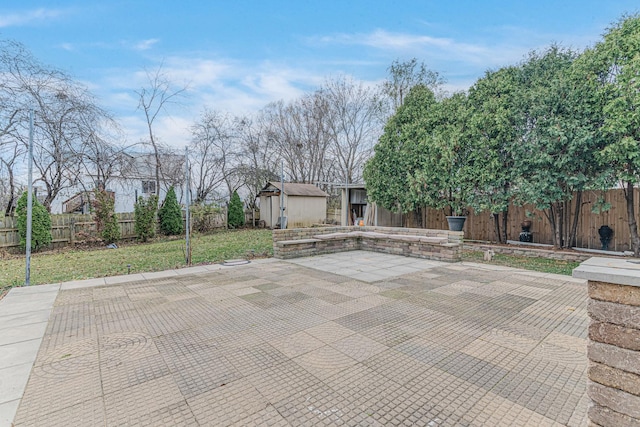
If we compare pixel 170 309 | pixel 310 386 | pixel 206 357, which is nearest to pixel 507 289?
pixel 310 386

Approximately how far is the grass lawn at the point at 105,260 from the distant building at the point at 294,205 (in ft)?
16.7

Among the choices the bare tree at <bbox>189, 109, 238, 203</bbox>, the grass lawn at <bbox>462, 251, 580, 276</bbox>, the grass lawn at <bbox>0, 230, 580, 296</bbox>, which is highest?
the bare tree at <bbox>189, 109, 238, 203</bbox>

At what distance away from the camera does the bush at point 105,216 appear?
10461 millimetres

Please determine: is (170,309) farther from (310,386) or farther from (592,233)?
(592,233)

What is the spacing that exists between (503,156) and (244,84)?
33.7ft

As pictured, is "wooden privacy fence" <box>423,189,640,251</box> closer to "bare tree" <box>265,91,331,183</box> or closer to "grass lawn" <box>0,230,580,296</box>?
"grass lawn" <box>0,230,580,296</box>

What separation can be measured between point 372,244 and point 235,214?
849cm

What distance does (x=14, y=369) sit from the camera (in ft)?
8.20

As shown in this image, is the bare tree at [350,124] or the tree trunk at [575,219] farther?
the bare tree at [350,124]

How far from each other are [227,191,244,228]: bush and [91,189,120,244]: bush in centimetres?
509

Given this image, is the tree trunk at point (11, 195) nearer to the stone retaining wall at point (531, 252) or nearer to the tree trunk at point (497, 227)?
the stone retaining wall at point (531, 252)

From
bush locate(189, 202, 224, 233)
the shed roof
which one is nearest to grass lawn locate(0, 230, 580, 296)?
bush locate(189, 202, 224, 233)

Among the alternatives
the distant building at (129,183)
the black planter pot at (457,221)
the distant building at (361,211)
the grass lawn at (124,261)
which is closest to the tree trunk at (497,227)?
the black planter pot at (457,221)

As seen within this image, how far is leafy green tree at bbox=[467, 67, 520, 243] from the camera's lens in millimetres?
8484
